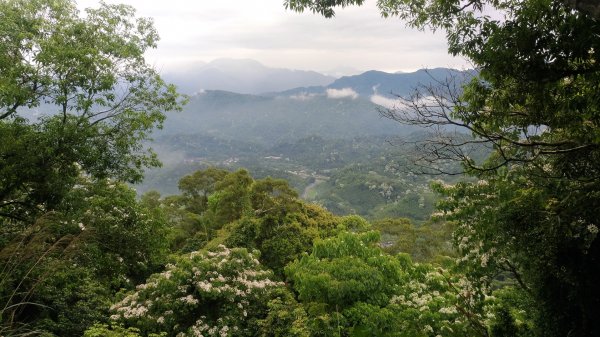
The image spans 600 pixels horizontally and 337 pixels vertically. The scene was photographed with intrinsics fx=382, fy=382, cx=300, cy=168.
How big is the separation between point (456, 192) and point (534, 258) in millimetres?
2682

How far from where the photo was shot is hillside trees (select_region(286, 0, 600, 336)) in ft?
15.4

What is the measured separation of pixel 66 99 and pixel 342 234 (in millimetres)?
8863

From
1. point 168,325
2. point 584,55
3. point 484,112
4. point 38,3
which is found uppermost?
point 38,3

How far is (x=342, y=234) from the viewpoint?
12578 millimetres

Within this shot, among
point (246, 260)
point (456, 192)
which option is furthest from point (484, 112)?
point (246, 260)

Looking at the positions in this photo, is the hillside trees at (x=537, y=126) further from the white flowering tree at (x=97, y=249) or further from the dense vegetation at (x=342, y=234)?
the white flowering tree at (x=97, y=249)

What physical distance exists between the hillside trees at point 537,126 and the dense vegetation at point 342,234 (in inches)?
1.1

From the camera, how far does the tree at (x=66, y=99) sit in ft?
30.6

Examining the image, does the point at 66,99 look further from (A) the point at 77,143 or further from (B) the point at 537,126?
(B) the point at 537,126

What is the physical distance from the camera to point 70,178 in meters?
10.3

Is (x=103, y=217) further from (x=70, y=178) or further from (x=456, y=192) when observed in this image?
(x=456, y=192)

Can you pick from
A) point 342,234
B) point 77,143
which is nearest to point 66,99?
point 77,143

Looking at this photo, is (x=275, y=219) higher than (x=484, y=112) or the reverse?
the reverse

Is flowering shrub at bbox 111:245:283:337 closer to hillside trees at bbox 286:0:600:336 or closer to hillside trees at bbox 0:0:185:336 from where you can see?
hillside trees at bbox 0:0:185:336
